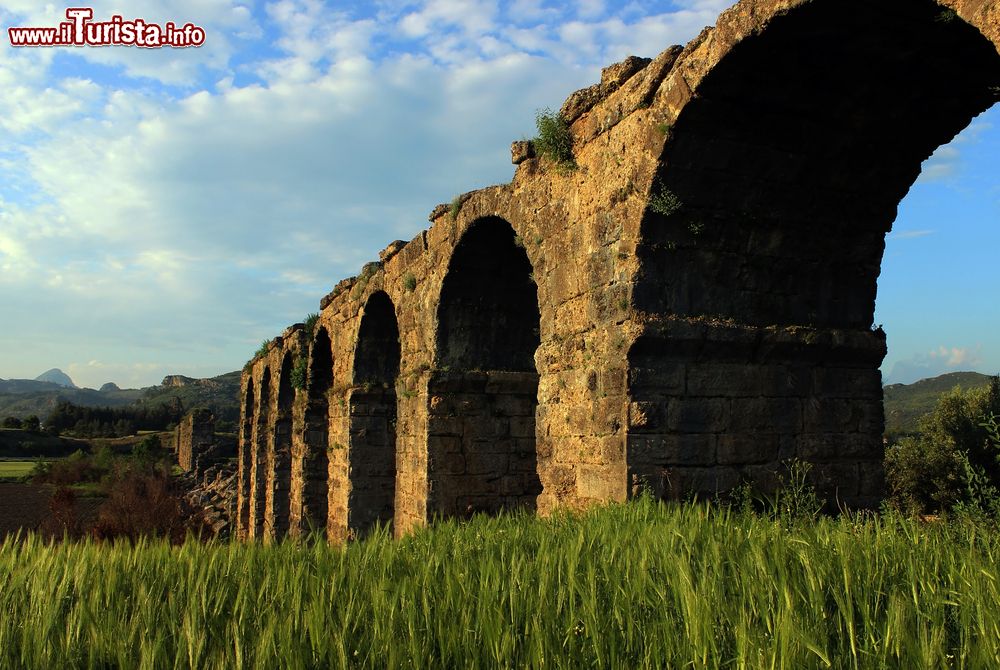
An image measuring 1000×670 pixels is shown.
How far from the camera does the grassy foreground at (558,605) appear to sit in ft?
7.40

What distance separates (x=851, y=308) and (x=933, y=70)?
196cm

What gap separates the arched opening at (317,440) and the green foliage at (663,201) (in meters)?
10.0

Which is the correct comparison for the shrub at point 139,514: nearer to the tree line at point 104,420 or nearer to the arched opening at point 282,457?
the arched opening at point 282,457

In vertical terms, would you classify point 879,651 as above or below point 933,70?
below

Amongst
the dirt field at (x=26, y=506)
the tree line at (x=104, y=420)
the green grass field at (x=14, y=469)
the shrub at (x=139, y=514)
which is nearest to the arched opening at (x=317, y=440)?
the shrub at (x=139, y=514)

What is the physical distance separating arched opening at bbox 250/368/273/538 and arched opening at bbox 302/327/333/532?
3.51 metres

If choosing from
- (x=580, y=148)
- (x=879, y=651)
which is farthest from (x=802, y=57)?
(x=879, y=651)

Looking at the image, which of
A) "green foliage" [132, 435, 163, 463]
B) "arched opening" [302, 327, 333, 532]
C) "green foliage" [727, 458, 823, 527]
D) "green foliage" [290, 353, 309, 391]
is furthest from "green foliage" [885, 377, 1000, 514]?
"green foliage" [132, 435, 163, 463]

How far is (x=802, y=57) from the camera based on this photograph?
4.86m

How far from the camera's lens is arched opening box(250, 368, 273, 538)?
1891 cm

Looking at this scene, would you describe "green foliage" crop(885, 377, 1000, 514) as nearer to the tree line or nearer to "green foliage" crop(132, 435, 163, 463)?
"green foliage" crop(132, 435, 163, 463)

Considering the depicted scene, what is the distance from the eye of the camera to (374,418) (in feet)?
38.7

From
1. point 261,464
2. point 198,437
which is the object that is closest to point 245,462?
point 261,464

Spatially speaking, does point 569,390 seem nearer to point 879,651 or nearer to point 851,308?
point 851,308
